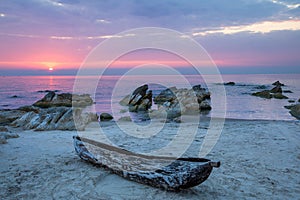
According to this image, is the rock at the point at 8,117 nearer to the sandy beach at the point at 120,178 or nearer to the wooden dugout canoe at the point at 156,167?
the sandy beach at the point at 120,178

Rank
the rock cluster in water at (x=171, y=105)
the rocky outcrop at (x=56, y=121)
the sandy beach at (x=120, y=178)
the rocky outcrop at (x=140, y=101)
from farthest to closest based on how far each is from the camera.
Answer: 1. the rocky outcrop at (x=140, y=101)
2. the rock cluster in water at (x=171, y=105)
3. the rocky outcrop at (x=56, y=121)
4. the sandy beach at (x=120, y=178)

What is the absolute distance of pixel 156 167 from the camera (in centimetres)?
583

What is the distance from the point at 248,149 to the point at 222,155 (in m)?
1.47

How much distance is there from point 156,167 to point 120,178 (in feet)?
3.71

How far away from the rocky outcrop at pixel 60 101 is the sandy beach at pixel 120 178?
1772 centimetres

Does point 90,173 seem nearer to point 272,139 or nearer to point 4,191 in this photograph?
point 4,191

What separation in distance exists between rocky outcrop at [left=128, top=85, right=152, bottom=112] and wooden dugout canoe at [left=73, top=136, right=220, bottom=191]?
18.8m

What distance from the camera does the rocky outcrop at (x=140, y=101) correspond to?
26.3 meters

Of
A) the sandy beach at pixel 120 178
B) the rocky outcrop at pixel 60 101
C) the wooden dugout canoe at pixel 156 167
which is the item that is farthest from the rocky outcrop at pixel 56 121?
the rocky outcrop at pixel 60 101

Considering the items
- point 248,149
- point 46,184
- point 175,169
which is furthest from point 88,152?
point 248,149

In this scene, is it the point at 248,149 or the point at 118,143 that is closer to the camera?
the point at 248,149

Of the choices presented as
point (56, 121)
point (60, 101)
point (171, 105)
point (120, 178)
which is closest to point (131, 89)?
point (60, 101)

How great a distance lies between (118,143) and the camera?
10.7m

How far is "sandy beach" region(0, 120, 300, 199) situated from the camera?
5605 millimetres
